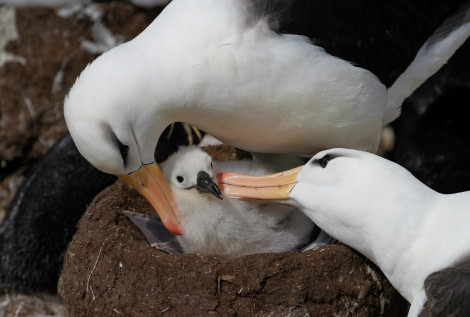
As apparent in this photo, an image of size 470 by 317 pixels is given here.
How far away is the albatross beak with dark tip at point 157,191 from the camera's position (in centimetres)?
430

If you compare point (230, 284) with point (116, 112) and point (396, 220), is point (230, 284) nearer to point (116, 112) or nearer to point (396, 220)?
point (396, 220)

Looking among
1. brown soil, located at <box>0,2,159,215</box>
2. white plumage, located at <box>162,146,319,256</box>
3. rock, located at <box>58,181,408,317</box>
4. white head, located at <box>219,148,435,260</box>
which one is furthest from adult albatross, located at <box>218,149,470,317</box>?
brown soil, located at <box>0,2,159,215</box>

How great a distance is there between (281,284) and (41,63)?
A: 12.3 feet

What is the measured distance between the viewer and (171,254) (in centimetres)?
412

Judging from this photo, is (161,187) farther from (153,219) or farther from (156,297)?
(156,297)

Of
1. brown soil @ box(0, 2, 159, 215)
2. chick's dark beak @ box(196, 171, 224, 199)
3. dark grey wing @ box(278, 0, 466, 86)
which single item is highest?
dark grey wing @ box(278, 0, 466, 86)

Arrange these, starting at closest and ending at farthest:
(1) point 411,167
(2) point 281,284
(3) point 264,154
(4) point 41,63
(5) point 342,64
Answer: (2) point 281,284
(5) point 342,64
(3) point 264,154
(1) point 411,167
(4) point 41,63

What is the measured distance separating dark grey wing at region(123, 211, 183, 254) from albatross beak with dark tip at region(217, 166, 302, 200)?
0.36 m

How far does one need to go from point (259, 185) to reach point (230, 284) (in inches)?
24.0

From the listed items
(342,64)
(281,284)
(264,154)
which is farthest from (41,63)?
(281,284)

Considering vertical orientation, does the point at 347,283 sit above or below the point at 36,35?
above

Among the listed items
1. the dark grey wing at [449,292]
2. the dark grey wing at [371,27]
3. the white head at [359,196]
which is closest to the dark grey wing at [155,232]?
the white head at [359,196]

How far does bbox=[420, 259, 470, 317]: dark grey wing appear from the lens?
11.4 feet

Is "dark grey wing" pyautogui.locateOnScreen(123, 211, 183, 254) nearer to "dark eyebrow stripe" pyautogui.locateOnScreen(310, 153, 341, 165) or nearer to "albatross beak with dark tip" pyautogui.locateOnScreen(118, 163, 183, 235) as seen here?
"albatross beak with dark tip" pyautogui.locateOnScreen(118, 163, 183, 235)
